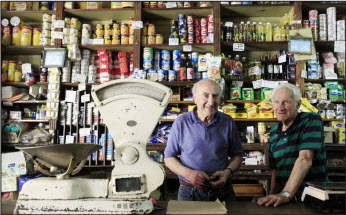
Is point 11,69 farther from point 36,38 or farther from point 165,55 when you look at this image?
point 165,55

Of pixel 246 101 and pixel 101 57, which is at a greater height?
pixel 101 57

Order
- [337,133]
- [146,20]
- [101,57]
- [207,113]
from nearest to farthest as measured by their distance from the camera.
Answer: [207,113], [337,133], [101,57], [146,20]

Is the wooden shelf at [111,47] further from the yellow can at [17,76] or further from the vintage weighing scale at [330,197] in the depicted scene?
the vintage weighing scale at [330,197]

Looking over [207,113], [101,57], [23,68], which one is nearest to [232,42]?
Answer: [101,57]

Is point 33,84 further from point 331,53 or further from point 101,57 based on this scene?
point 331,53

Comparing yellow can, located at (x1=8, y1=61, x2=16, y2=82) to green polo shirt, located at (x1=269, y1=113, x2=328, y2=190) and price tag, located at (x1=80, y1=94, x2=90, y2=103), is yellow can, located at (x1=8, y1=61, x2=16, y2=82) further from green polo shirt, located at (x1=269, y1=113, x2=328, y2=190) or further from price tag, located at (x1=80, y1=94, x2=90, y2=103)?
green polo shirt, located at (x1=269, y1=113, x2=328, y2=190)

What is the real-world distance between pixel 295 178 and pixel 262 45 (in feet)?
7.61

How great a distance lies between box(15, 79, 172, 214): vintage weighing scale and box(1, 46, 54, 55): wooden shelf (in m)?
2.70

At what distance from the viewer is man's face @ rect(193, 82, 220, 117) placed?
1457 mm

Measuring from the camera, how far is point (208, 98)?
1466 millimetres

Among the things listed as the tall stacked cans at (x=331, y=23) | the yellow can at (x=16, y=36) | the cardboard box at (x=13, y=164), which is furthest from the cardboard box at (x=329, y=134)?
the yellow can at (x=16, y=36)

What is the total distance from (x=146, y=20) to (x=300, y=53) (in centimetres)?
191

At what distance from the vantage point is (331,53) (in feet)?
10.7

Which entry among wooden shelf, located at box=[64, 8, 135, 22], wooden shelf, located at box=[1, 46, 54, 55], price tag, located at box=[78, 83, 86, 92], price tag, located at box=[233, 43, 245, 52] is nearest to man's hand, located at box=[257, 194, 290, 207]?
price tag, located at box=[233, 43, 245, 52]
